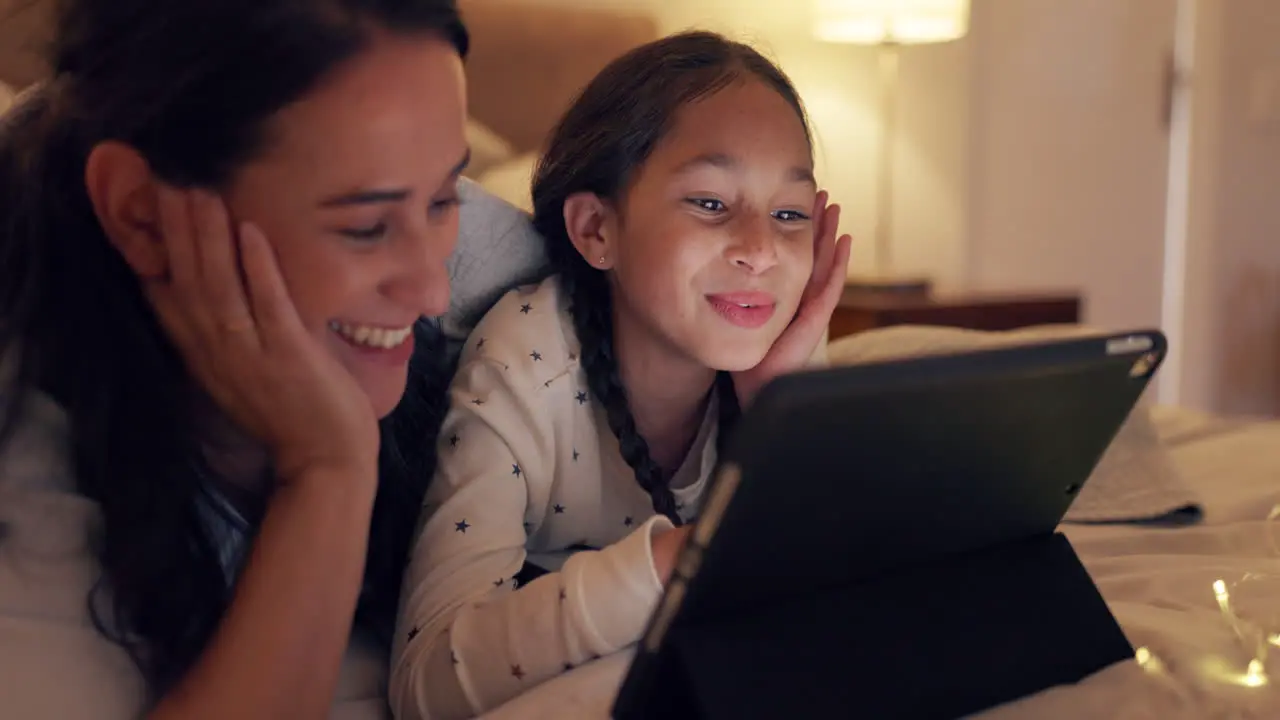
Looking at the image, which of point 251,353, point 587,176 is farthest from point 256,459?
point 587,176

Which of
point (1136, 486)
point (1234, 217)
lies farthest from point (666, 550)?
point (1234, 217)

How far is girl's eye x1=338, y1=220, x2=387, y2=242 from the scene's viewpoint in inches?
29.2

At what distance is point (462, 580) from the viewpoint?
88 cm

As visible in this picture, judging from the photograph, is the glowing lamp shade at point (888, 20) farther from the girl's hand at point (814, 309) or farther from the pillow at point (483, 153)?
the girl's hand at point (814, 309)

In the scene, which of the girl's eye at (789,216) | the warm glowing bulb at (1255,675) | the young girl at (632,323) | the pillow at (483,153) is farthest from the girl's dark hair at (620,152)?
the pillow at (483,153)

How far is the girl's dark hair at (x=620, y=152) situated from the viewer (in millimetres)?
1105

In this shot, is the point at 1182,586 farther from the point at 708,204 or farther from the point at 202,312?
the point at 202,312

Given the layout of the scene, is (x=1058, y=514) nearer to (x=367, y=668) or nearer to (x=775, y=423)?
(x=775, y=423)

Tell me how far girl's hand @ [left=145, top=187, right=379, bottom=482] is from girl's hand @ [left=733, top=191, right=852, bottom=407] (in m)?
0.48

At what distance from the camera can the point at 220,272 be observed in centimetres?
72

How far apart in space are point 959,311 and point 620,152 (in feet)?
5.10

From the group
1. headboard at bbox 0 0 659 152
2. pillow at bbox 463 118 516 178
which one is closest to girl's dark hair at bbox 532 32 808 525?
pillow at bbox 463 118 516 178

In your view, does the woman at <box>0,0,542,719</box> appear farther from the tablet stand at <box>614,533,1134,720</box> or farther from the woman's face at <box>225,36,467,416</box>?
the tablet stand at <box>614,533,1134,720</box>

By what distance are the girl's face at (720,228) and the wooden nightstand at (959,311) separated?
1363 mm
